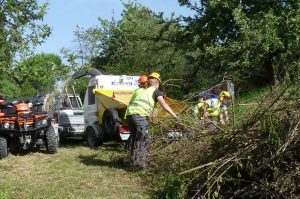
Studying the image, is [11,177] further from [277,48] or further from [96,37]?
[96,37]

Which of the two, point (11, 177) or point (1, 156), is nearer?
point (11, 177)

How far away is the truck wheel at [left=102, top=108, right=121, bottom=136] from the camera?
12.2 m

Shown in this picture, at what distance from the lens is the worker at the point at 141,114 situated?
8.41m

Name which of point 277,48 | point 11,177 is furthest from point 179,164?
point 277,48

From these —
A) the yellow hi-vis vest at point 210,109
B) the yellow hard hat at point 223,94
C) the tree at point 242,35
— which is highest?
the tree at point 242,35

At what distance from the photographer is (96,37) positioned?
41.8 meters

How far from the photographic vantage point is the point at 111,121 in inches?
488

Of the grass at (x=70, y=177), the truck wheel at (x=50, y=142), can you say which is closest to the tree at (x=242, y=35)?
the truck wheel at (x=50, y=142)

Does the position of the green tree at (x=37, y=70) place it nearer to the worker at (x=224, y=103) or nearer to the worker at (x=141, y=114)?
the worker at (x=141, y=114)

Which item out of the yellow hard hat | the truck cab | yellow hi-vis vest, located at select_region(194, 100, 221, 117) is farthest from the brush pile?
the truck cab

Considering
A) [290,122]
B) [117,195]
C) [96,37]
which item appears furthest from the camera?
[96,37]

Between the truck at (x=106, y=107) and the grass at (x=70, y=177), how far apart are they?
1170 mm

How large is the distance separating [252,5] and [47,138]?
30.7 ft

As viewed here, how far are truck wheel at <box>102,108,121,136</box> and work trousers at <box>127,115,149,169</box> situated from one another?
11.3 ft
